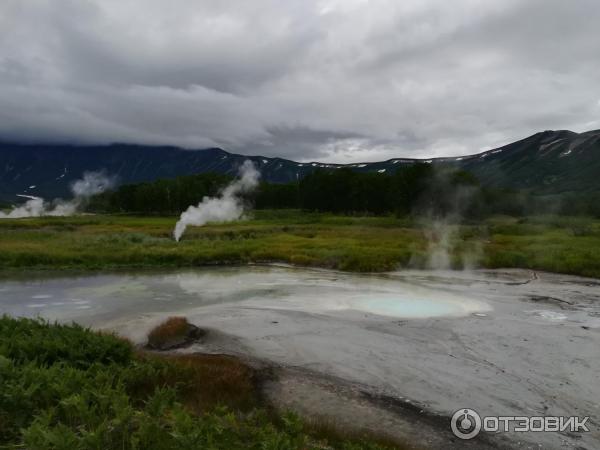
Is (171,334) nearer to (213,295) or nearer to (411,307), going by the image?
(213,295)

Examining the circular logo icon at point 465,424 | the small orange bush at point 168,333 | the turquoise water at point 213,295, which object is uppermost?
the small orange bush at point 168,333

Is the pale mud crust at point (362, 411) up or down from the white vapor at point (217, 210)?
down

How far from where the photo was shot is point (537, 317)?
17078 mm

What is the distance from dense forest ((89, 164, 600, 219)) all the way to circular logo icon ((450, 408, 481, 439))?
2589 inches

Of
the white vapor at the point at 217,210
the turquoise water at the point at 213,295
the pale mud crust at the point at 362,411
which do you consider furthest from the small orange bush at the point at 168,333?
the white vapor at the point at 217,210

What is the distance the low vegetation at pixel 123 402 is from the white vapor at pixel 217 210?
33.9 m

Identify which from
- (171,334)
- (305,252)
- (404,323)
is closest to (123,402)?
(171,334)

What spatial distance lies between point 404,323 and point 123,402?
11.0m

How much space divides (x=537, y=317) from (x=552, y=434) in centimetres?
954

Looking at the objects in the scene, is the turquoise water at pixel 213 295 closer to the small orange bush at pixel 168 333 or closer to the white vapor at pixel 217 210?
the small orange bush at pixel 168 333

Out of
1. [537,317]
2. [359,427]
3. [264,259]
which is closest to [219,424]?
[359,427]

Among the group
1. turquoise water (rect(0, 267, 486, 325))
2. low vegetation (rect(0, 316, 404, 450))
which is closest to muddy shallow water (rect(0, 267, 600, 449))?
turquoise water (rect(0, 267, 486, 325))

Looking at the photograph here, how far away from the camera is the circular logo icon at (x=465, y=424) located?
8.42m

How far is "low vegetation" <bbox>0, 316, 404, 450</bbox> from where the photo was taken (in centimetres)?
591
